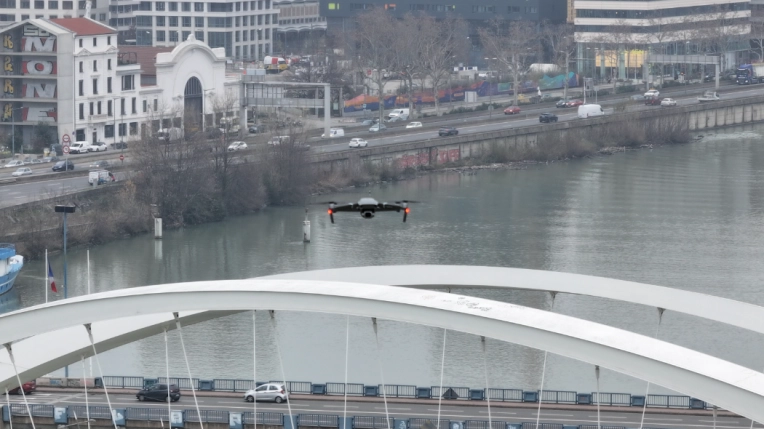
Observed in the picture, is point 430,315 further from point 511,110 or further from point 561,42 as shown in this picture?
point 561,42

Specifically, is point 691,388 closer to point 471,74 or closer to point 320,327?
point 320,327

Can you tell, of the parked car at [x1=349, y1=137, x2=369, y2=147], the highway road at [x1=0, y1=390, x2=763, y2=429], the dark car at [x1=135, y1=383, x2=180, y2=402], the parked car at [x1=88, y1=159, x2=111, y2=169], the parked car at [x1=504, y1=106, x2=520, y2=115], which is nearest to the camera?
the highway road at [x1=0, y1=390, x2=763, y2=429]

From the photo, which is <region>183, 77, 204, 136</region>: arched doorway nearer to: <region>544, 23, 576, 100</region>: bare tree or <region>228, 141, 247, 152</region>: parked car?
<region>228, 141, 247, 152</region>: parked car

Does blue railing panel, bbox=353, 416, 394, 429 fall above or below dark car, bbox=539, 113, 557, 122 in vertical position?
below

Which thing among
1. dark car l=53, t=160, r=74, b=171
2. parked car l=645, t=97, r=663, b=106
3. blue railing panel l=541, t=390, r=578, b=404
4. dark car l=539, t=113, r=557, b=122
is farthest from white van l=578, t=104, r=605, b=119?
blue railing panel l=541, t=390, r=578, b=404

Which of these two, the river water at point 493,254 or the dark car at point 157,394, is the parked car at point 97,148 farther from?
the dark car at point 157,394

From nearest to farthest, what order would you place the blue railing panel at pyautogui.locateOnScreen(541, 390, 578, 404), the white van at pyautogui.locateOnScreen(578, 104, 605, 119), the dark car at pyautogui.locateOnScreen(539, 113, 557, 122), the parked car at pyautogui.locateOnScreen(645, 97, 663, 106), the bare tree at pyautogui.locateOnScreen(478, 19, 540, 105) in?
1. the blue railing panel at pyautogui.locateOnScreen(541, 390, 578, 404)
2. the dark car at pyautogui.locateOnScreen(539, 113, 557, 122)
3. the white van at pyautogui.locateOnScreen(578, 104, 605, 119)
4. the parked car at pyautogui.locateOnScreen(645, 97, 663, 106)
5. the bare tree at pyautogui.locateOnScreen(478, 19, 540, 105)

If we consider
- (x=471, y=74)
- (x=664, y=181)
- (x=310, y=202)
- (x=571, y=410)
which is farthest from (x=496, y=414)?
(x=471, y=74)
